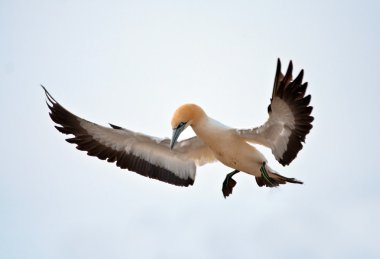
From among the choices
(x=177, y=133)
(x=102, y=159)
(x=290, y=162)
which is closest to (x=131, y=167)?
(x=102, y=159)

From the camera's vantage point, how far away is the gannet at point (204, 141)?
12625 millimetres

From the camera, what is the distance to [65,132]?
15000 millimetres

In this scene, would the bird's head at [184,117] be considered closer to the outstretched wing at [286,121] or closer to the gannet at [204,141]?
the gannet at [204,141]

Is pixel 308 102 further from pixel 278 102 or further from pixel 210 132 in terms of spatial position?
pixel 210 132

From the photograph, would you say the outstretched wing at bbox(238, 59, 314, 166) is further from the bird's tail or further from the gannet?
the bird's tail

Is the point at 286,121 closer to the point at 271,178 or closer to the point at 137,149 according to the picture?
the point at 271,178

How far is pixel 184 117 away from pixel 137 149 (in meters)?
2.08

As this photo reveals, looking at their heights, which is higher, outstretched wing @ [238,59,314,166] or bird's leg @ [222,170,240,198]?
outstretched wing @ [238,59,314,166]

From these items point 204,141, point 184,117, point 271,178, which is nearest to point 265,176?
point 271,178

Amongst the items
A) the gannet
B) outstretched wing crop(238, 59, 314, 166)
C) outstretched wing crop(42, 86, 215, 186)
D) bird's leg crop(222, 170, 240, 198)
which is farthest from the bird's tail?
outstretched wing crop(42, 86, 215, 186)

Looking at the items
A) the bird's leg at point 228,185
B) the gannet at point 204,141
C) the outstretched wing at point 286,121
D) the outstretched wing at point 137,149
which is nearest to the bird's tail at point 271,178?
the gannet at point 204,141

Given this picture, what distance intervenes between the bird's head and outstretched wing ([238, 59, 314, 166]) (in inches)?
28.0

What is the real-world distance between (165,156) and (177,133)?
188 centimetres

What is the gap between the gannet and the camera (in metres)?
12.6
